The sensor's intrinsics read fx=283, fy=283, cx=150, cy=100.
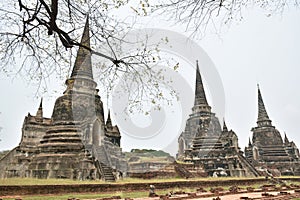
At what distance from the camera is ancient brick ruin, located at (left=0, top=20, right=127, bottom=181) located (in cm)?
2156

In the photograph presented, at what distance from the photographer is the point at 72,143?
77.0ft

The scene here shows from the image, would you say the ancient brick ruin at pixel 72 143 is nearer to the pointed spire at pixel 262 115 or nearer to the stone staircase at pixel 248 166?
the stone staircase at pixel 248 166

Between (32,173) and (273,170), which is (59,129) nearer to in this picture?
(32,173)

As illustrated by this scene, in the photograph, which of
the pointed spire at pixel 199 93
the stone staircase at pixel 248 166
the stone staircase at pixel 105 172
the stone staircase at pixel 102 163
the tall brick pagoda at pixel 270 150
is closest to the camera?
the stone staircase at pixel 105 172


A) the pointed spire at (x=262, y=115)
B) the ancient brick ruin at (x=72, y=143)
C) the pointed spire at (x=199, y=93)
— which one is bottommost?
the ancient brick ruin at (x=72, y=143)

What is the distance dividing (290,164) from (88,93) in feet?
97.9

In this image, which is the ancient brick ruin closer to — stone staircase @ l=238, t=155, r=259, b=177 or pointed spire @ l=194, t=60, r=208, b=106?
stone staircase @ l=238, t=155, r=259, b=177

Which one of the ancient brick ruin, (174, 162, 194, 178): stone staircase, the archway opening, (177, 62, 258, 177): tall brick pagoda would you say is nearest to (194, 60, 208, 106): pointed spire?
(177, 62, 258, 177): tall brick pagoda

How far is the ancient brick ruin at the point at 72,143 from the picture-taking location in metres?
21.6

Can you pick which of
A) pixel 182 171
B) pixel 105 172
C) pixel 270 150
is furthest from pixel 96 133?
pixel 270 150

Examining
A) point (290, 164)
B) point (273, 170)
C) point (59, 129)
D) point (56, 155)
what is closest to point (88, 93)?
point (59, 129)

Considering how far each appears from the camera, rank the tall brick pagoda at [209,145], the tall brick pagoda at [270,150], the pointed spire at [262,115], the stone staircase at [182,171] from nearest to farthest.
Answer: the stone staircase at [182,171], the tall brick pagoda at [209,145], the tall brick pagoda at [270,150], the pointed spire at [262,115]

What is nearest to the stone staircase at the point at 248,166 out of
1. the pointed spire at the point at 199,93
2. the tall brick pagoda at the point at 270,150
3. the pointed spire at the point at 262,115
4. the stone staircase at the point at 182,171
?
the tall brick pagoda at the point at 270,150

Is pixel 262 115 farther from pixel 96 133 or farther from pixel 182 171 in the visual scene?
pixel 96 133
